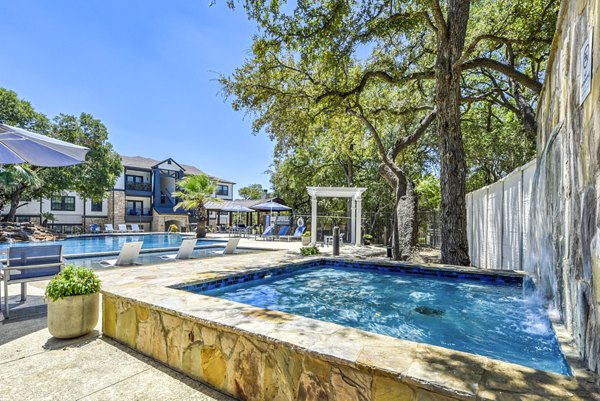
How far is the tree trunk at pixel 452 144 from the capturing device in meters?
7.22

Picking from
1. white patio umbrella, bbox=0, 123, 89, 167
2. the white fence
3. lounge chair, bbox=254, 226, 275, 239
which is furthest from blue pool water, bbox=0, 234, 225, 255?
the white fence

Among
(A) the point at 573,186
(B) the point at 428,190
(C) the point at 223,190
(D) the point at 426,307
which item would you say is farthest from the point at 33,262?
(C) the point at 223,190

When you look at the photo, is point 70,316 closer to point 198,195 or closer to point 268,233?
point 268,233

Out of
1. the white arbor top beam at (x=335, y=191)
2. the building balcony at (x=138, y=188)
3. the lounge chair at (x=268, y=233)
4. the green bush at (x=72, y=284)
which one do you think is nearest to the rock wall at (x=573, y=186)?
the green bush at (x=72, y=284)

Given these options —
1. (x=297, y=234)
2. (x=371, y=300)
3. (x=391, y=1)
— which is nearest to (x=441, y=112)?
(x=391, y=1)

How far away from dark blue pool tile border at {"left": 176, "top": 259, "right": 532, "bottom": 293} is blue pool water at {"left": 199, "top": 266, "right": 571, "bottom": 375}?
0.24 feet

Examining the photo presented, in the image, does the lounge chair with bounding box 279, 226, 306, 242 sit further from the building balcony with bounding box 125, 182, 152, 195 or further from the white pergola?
the building balcony with bounding box 125, 182, 152, 195

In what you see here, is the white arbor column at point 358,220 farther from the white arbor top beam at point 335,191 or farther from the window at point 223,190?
the window at point 223,190

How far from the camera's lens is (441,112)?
738cm

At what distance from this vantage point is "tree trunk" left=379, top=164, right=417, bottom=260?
32.6 feet

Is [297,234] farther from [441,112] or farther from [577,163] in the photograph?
[577,163]

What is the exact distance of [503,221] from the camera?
23.2 ft

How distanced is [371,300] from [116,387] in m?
3.88

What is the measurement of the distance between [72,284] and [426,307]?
4.84 m
